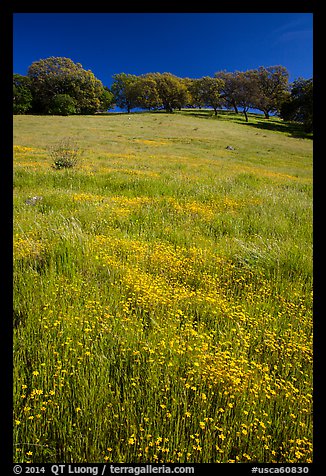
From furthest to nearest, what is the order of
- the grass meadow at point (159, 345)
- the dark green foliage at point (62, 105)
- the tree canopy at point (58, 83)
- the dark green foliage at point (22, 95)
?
1. the tree canopy at point (58, 83)
2. the dark green foliage at point (62, 105)
3. the dark green foliage at point (22, 95)
4. the grass meadow at point (159, 345)

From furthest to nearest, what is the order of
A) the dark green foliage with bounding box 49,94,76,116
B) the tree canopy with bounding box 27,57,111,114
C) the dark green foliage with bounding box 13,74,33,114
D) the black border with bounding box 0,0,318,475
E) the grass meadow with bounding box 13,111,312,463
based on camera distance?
the tree canopy with bounding box 27,57,111,114 < the dark green foliage with bounding box 49,94,76,116 < the dark green foliage with bounding box 13,74,33,114 < the grass meadow with bounding box 13,111,312,463 < the black border with bounding box 0,0,318,475

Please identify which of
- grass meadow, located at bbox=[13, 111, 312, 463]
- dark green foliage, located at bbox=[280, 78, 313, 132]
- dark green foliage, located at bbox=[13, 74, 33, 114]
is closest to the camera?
grass meadow, located at bbox=[13, 111, 312, 463]

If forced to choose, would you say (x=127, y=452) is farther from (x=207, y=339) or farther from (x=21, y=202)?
(x=21, y=202)

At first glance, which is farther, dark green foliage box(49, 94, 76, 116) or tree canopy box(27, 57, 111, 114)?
tree canopy box(27, 57, 111, 114)

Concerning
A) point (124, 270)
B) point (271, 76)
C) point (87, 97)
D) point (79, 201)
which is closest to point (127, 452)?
point (124, 270)

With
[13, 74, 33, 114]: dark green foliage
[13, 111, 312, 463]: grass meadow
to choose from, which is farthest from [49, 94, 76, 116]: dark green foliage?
[13, 111, 312, 463]: grass meadow

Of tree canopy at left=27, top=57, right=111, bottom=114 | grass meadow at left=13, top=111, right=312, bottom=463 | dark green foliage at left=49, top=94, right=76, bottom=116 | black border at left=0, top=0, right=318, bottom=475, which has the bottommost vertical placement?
grass meadow at left=13, top=111, right=312, bottom=463

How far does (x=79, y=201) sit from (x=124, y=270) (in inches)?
177

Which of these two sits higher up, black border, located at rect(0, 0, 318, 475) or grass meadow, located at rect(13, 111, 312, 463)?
black border, located at rect(0, 0, 318, 475)

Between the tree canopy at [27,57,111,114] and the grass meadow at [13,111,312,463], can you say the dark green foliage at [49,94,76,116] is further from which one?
the grass meadow at [13,111,312,463]
